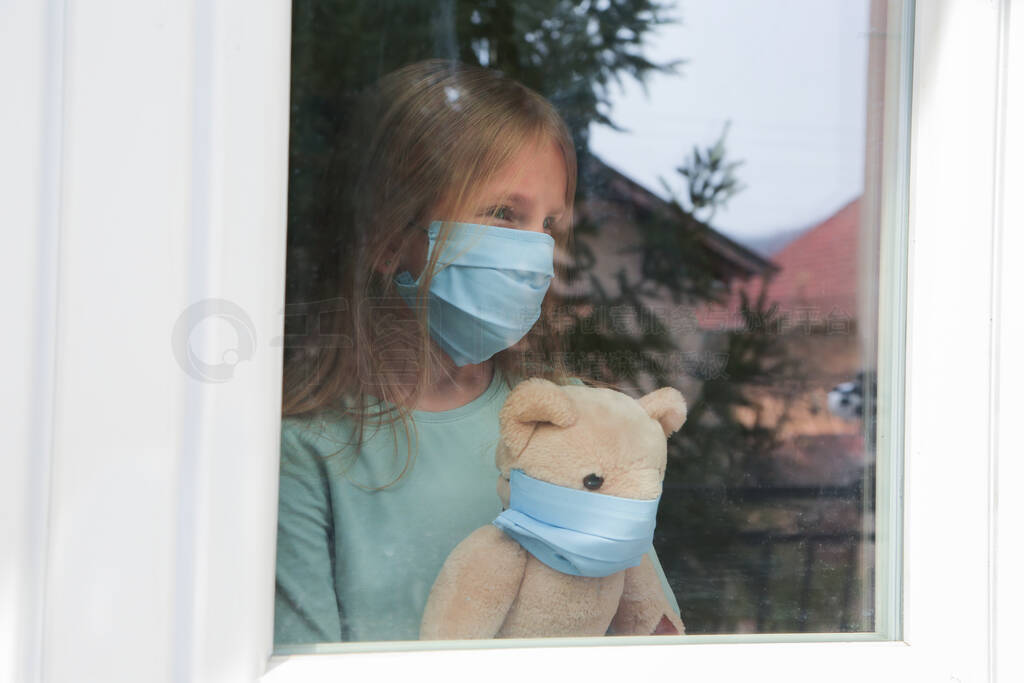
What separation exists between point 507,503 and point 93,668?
23.9 inches

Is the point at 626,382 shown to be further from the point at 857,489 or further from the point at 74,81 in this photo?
the point at 74,81

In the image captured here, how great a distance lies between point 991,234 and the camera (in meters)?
1.00

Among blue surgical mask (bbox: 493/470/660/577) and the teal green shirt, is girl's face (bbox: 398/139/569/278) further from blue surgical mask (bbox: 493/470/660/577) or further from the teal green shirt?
blue surgical mask (bbox: 493/470/660/577)

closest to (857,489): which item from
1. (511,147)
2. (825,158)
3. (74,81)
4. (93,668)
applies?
(825,158)

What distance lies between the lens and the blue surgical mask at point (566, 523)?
115 cm

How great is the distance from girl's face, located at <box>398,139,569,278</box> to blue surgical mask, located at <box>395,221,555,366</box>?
20mm

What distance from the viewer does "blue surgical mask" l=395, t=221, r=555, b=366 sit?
115cm

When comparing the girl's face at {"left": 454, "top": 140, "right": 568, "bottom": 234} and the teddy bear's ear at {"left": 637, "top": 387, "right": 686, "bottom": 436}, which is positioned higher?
the girl's face at {"left": 454, "top": 140, "right": 568, "bottom": 234}

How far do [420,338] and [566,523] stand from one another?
392 millimetres

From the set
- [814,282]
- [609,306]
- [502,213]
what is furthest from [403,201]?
[814,282]

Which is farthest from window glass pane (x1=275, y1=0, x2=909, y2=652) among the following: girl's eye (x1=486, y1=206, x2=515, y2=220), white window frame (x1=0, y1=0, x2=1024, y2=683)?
white window frame (x1=0, y1=0, x2=1024, y2=683)

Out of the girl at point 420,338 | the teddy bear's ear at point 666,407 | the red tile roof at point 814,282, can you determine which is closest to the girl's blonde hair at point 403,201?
the girl at point 420,338

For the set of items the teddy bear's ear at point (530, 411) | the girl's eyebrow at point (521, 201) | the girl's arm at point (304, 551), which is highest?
the girl's eyebrow at point (521, 201)

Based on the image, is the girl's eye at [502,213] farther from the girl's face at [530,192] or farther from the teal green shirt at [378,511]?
the teal green shirt at [378,511]
